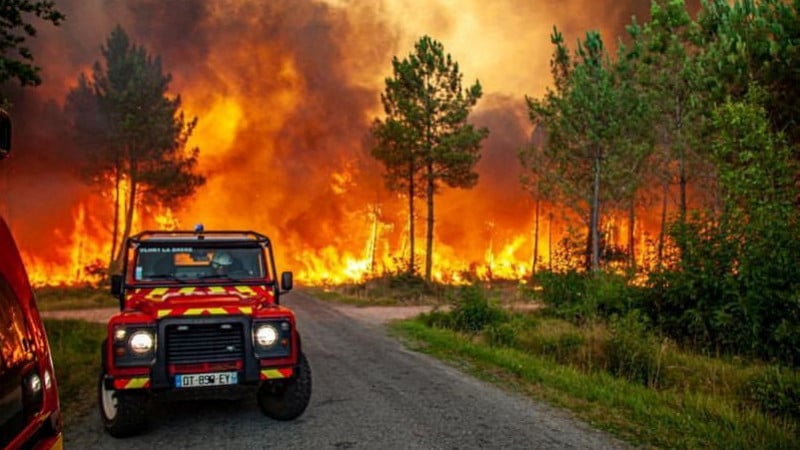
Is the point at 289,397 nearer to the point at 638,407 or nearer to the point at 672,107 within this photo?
the point at 638,407

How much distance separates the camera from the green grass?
6.42 meters

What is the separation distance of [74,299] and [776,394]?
29895 mm

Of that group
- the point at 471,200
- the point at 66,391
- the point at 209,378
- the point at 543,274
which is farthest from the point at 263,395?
the point at 471,200

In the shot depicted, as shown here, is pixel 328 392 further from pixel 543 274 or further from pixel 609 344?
pixel 543 274

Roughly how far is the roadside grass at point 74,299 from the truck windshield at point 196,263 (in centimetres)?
2115

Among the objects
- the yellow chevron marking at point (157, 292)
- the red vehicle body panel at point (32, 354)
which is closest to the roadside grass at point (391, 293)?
the yellow chevron marking at point (157, 292)

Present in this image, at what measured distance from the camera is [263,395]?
732cm

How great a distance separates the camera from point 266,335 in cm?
668

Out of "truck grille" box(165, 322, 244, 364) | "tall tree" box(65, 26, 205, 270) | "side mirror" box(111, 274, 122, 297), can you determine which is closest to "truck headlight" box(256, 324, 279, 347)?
"truck grille" box(165, 322, 244, 364)

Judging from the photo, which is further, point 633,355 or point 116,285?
point 633,355

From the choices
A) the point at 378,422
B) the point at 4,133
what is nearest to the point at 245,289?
the point at 378,422

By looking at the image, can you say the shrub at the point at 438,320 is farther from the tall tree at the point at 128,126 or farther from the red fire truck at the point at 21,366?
the tall tree at the point at 128,126

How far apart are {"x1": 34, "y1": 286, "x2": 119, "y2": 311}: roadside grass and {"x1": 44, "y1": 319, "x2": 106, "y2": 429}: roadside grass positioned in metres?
10.9

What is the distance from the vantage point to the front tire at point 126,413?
21.0 feet
